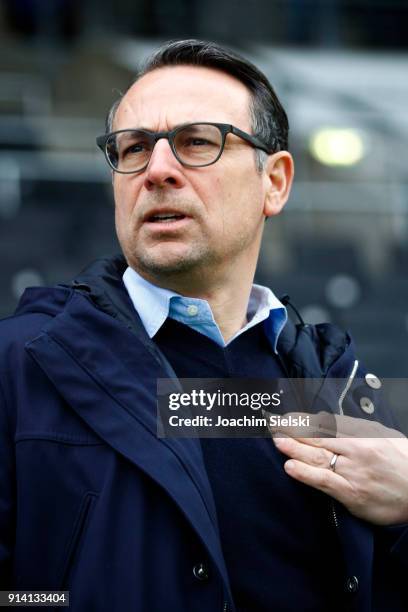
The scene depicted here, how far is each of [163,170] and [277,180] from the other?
44 centimetres

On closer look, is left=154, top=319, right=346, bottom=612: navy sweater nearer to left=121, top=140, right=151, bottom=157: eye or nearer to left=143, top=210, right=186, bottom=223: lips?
left=143, top=210, right=186, bottom=223: lips

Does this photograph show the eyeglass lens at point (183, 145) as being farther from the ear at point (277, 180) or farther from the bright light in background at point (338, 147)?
the bright light in background at point (338, 147)

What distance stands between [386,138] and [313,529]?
25.6 ft

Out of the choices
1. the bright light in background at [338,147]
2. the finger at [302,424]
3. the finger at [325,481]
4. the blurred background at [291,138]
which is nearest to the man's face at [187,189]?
the finger at [302,424]

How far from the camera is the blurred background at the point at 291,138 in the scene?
6637 millimetres

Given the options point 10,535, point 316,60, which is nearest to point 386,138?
point 316,60

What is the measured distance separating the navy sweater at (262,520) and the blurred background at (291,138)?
3857 mm

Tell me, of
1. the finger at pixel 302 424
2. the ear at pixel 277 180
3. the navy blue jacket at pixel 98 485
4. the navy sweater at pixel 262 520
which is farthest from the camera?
the ear at pixel 277 180

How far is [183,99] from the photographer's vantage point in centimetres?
214

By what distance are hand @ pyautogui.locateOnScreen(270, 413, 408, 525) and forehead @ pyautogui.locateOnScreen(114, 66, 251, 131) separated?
70cm

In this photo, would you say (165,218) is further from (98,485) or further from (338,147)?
(338,147)

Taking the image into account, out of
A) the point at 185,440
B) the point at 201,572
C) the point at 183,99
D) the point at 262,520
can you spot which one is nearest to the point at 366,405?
the point at 262,520

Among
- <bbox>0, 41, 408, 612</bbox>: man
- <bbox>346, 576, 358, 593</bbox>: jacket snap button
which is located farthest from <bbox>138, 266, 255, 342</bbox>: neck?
<bbox>346, 576, 358, 593</bbox>: jacket snap button

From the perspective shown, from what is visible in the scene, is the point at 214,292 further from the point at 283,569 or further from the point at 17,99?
the point at 17,99
